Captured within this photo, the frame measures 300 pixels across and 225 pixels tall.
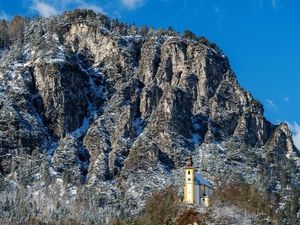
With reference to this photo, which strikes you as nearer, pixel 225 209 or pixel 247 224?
pixel 247 224

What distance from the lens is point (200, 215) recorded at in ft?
540

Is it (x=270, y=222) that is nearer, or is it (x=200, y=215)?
(x=200, y=215)

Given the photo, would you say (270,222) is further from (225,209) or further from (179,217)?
(179,217)

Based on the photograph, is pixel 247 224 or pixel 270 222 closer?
pixel 247 224

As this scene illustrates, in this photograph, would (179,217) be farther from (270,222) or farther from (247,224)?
(270,222)

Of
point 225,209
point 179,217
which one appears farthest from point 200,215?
point 225,209

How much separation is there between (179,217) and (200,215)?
9173 millimetres

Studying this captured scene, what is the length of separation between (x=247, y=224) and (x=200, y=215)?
12248 millimetres

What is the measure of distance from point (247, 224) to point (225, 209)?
17.0 m

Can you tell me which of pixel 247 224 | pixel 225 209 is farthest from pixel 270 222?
pixel 247 224

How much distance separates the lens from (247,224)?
171 metres

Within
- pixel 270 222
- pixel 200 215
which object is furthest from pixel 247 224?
pixel 270 222

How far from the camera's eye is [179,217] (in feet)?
567

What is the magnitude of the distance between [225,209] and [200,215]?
23800 millimetres
